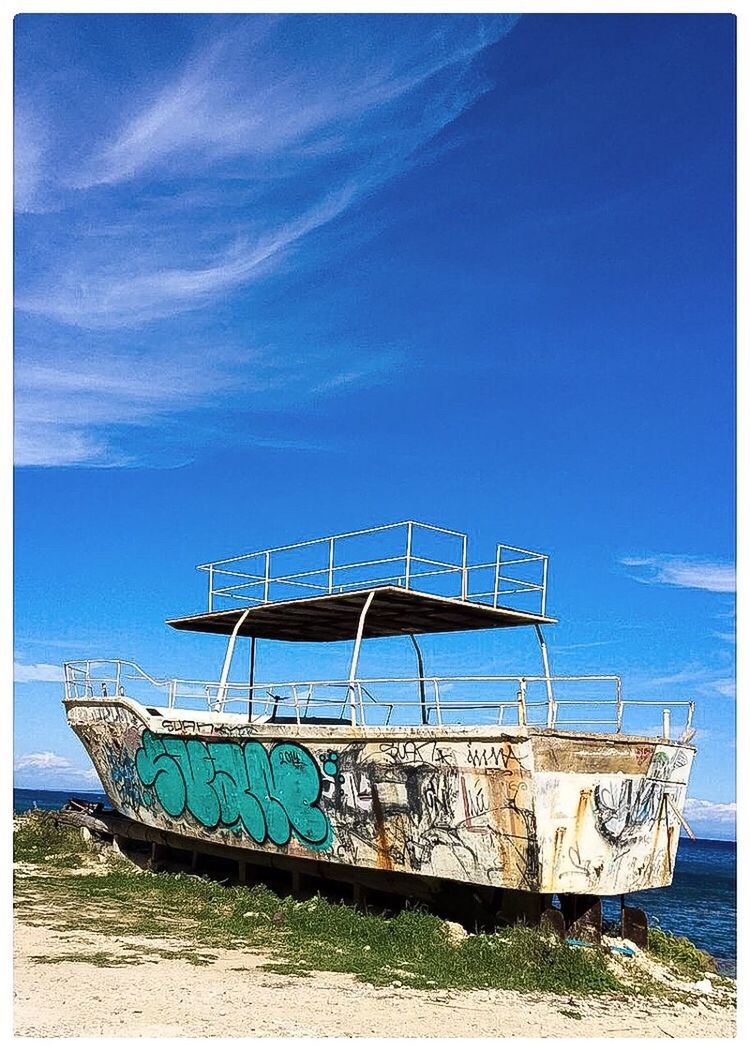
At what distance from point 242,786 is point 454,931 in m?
5.25

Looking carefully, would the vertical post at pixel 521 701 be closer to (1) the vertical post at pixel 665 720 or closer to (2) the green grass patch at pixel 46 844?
(1) the vertical post at pixel 665 720

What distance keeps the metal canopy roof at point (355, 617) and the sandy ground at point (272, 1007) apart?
6494 millimetres

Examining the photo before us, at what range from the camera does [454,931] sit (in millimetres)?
14523

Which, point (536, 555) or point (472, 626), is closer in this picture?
point (536, 555)

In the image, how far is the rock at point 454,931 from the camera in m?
14.3

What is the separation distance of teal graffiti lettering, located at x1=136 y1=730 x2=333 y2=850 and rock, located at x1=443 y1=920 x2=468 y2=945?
104 inches

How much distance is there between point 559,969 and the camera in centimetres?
1305

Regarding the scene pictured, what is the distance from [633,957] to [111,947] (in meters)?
7.50

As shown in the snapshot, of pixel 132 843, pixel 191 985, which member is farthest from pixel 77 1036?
pixel 132 843

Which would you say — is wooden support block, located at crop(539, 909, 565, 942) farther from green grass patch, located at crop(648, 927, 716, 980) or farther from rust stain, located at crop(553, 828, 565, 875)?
green grass patch, located at crop(648, 927, 716, 980)

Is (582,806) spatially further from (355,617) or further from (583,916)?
(355,617)

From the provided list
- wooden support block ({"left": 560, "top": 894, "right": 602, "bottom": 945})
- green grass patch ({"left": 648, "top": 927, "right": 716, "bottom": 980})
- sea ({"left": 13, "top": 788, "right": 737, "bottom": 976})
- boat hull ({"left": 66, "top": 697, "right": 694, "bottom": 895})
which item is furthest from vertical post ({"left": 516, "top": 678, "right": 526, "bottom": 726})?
sea ({"left": 13, "top": 788, "right": 737, "bottom": 976})

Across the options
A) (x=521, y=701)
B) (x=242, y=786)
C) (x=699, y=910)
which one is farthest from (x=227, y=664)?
(x=699, y=910)

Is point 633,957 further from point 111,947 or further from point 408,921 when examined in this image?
point 111,947
